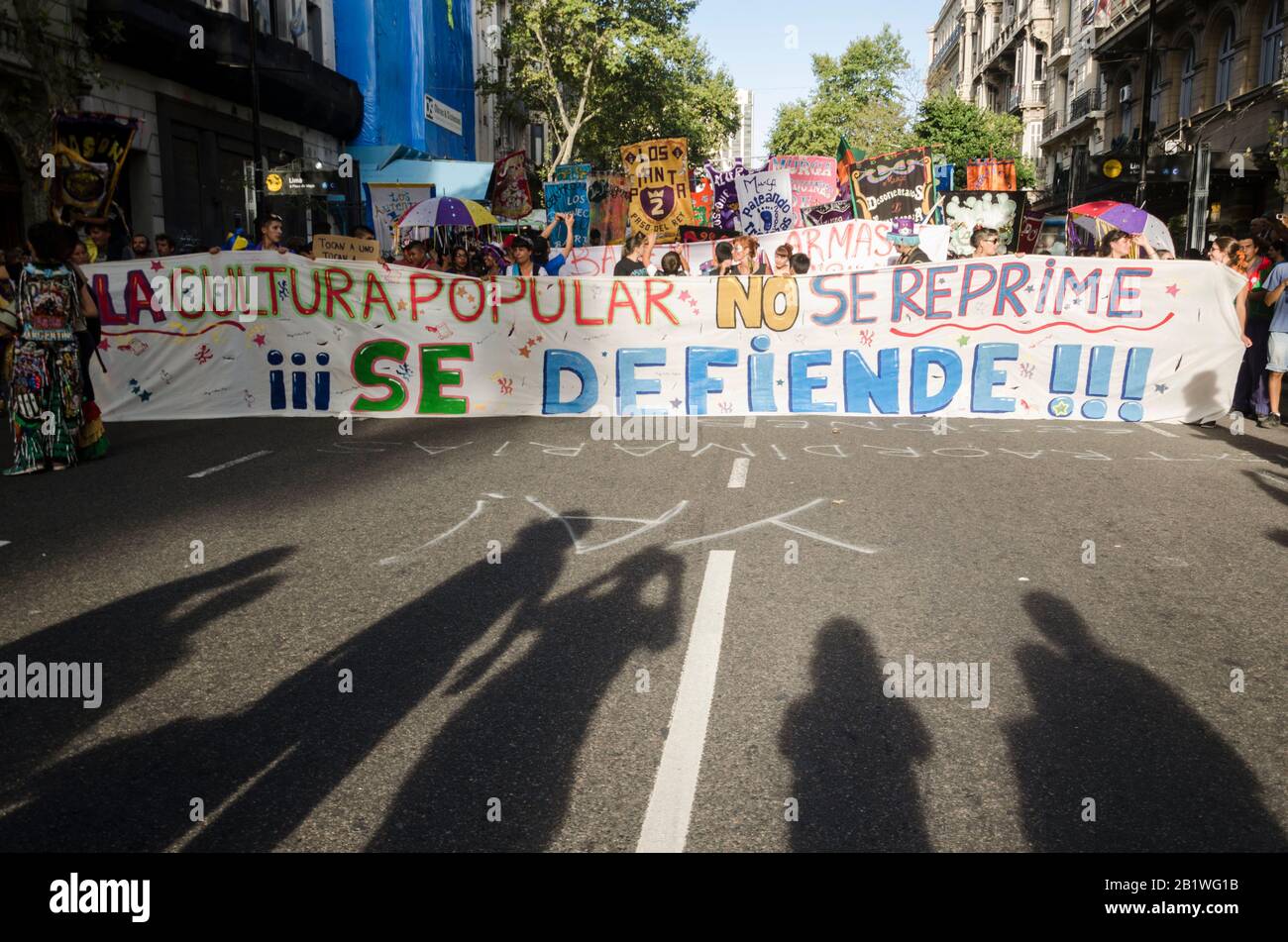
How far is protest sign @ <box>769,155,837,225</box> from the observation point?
25.5 metres

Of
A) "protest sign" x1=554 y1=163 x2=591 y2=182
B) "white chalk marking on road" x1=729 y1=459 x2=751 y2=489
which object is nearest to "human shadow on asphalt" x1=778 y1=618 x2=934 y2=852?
"white chalk marking on road" x1=729 y1=459 x2=751 y2=489

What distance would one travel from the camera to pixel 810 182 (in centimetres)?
2556

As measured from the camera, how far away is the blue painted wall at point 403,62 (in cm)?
3250

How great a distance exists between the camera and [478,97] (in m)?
47.7

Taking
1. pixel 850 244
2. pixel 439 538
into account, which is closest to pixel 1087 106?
pixel 850 244

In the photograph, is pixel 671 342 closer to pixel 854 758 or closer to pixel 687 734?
pixel 687 734

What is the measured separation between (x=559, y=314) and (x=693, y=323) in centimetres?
143

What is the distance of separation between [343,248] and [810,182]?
588 inches

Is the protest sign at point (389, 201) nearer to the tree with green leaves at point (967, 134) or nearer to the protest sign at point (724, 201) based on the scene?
the protest sign at point (724, 201)

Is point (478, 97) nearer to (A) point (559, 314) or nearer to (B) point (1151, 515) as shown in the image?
(A) point (559, 314)

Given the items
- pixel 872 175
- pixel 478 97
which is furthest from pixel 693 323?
pixel 478 97

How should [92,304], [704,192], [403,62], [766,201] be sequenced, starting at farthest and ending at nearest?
[403,62] → [704,192] → [766,201] → [92,304]

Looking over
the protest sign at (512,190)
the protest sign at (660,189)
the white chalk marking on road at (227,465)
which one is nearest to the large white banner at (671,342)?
the white chalk marking on road at (227,465)

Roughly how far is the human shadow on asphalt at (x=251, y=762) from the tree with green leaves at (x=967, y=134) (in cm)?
5546
